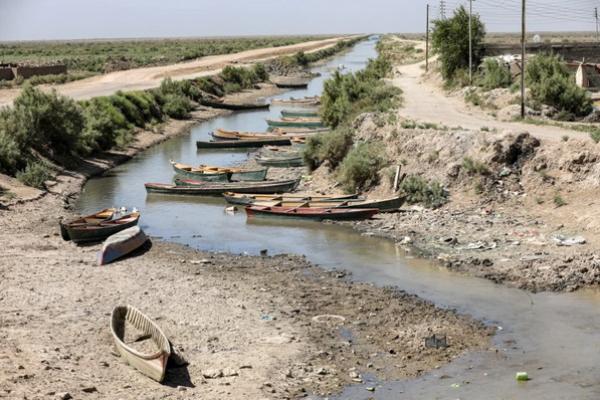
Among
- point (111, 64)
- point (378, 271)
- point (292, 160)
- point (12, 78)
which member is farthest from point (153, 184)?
point (111, 64)

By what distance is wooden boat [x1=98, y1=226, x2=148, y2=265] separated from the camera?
2258cm

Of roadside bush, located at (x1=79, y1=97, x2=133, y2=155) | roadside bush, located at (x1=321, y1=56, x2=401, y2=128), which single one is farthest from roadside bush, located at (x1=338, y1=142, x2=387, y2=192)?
roadside bush, located at (x1=79, y1=97, x2=133, y2=155)

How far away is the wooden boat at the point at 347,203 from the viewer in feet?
90.8

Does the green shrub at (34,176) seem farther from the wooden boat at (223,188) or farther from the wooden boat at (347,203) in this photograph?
the wooden boat at (347,203)

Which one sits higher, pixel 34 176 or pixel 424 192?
pixel 34 176

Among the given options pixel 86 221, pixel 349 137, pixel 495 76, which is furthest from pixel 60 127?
pixel 495 76

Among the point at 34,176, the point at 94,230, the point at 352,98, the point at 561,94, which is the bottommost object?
the point at 94,230

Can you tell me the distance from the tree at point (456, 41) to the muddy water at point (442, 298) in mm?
23054

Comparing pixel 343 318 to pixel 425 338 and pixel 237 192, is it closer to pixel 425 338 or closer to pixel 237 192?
pixel 425 338

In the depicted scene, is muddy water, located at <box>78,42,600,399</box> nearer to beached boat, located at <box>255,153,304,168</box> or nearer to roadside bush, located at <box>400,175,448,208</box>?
roadside bush, located at <box>400,175,448,208</box>

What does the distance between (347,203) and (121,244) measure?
8130 millimetres

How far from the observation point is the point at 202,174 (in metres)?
33.8

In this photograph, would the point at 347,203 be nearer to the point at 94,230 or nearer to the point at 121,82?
the point at 94,230

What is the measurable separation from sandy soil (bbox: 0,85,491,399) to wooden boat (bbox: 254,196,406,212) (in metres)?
5.21
